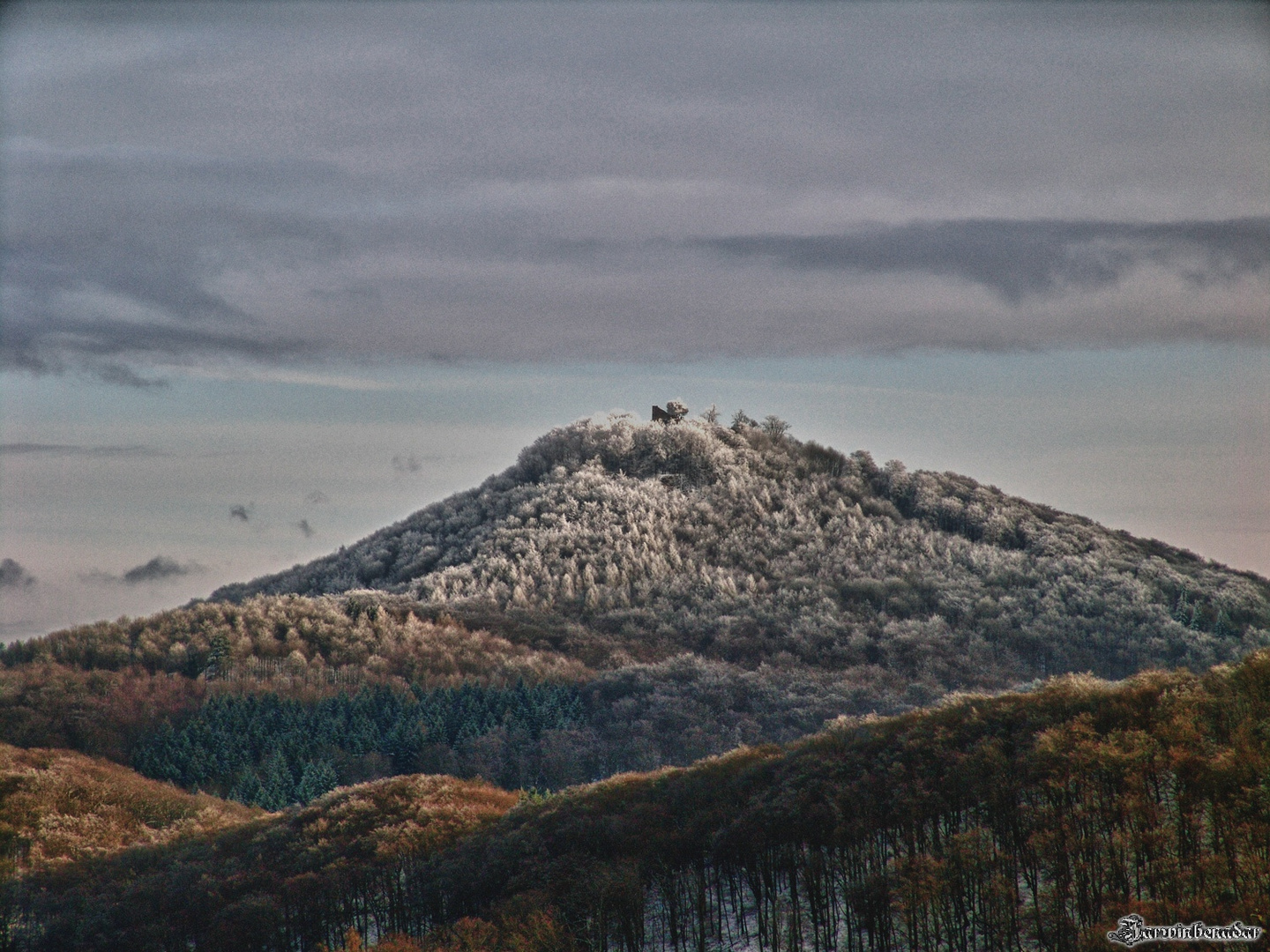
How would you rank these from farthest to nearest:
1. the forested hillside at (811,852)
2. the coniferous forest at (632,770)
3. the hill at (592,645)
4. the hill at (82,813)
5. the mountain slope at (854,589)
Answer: the mountain slope at (854,589), the hill at (592,645), the hill at (82,813), the coniferous forest at (632,770), the forested hillside at (811,852)

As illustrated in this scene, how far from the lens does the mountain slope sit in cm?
15738

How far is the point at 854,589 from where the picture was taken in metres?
179

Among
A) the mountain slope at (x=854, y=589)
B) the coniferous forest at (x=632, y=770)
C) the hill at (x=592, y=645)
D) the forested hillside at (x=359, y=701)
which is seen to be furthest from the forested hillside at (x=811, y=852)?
the mountain slope at (x=854, y=589)

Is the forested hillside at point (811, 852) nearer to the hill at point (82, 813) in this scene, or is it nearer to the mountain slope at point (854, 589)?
the hill at point (82, 813)

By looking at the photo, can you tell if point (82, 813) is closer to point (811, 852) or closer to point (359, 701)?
point (359, 701)

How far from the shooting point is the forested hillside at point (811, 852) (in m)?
29.9

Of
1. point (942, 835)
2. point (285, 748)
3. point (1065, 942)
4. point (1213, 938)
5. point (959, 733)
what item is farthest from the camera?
point (285, 748)

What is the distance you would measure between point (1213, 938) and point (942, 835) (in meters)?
14.2

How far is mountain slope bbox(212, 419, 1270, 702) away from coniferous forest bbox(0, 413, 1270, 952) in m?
0.92

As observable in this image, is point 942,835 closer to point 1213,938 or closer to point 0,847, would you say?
point 1213,938

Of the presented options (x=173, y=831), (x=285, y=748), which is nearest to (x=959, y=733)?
(x=173, y=831)

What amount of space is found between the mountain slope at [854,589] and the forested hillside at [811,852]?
9748 centimetres

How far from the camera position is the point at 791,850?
38.6 m

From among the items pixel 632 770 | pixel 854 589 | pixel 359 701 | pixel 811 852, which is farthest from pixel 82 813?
pixel 854 589
